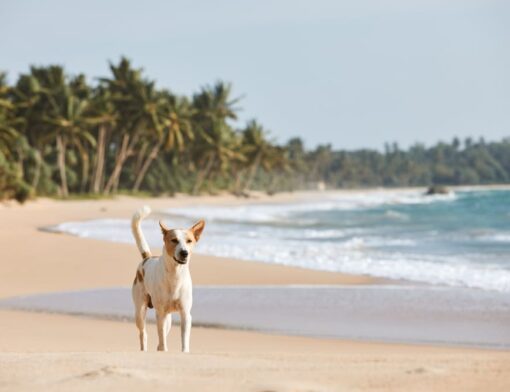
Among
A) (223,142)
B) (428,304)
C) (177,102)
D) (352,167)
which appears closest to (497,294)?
(428,304)

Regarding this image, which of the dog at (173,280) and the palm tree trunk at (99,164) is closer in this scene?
the dog at (173,280)

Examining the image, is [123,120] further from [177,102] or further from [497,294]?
[497,294]

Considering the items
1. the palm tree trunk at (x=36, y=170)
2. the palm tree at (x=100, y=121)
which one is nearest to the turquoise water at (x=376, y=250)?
the palm tree trunk at (x=36, y=170)

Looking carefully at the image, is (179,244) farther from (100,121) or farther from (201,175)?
(201,175)

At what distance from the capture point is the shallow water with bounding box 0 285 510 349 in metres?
8.86

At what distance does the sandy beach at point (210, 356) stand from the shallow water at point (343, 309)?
501 millimetres

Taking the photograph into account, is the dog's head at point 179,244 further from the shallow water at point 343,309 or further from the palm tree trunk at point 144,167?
the palm tree trunk at point 144,167

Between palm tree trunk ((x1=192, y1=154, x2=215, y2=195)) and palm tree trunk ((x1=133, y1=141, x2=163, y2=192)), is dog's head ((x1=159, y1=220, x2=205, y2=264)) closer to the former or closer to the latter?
palm tree trunk ((x1=133, y1=141, x2=163, y2=192))

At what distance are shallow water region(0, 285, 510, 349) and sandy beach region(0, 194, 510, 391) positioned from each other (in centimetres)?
50

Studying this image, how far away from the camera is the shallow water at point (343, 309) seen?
886 centimetres

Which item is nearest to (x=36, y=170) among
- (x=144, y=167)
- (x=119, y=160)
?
(x=119, y=160)

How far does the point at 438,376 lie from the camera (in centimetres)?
462

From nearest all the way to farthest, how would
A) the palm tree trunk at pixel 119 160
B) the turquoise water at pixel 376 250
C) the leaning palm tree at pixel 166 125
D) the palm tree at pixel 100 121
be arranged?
the turquoise water at pixel 376 250, the palm tree at pixel 100 121, the palm tree trunk at pixel 119 160, the leaning palm tree at pixel 166 125

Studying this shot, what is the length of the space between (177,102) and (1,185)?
33.1 metres
